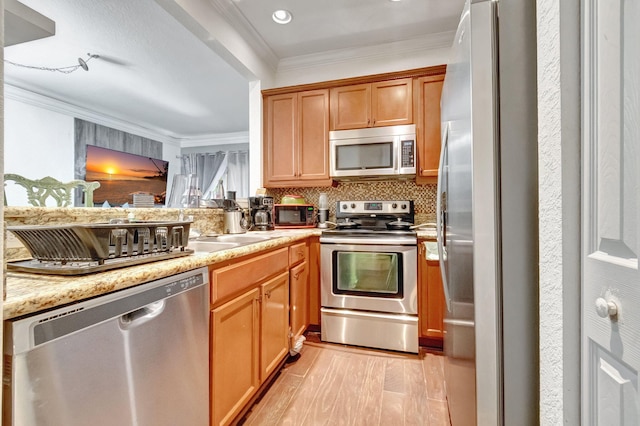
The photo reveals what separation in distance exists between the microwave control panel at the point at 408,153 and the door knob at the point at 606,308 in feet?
6.63

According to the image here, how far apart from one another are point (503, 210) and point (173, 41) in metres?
3.16

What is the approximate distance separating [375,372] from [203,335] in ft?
4.07

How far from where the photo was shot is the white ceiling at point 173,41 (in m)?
2.26

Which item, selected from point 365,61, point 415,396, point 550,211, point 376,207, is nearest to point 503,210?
point 550,211

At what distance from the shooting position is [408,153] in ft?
7.87

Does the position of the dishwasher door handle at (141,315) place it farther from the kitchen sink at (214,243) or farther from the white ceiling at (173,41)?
the white ceiling at (173,41)

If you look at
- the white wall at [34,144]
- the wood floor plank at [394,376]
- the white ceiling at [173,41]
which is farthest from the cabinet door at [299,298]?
the white wall at [34,144]

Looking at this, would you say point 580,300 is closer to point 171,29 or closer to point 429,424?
point 429,424

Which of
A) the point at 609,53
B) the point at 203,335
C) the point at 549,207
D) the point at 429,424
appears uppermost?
the point at 609,53

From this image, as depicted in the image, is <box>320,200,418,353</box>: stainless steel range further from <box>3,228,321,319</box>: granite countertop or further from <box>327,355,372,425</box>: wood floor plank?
<box>3,228,321,319</box>: granite countertop

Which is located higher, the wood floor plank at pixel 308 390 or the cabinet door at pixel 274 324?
the cabinet door at pixel 274 324

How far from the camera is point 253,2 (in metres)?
2.17

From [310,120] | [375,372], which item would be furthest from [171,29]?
[375,372]

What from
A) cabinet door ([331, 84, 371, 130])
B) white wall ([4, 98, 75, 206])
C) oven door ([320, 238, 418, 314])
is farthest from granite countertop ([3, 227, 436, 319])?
white wall ([4, 98, 75, 206])
